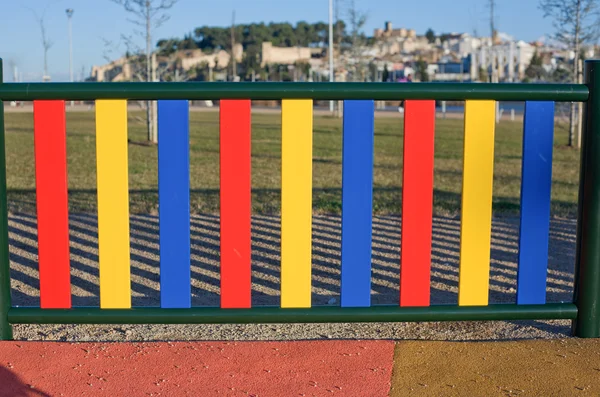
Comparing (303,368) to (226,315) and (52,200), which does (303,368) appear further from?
(52,200)

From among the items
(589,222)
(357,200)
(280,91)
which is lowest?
(589,222)

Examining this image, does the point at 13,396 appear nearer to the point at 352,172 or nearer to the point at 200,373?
the point at 200,373

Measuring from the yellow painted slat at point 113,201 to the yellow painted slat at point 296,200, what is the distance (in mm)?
722

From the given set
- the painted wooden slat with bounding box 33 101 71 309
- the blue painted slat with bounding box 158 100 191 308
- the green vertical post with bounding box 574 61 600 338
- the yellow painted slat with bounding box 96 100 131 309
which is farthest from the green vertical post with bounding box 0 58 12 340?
the green vertical post with bounding box 574 61 600 338

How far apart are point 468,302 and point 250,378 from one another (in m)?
1.17

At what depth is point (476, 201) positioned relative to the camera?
373cm

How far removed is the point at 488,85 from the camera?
365 centimetres

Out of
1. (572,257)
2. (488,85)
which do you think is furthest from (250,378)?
(572,257)

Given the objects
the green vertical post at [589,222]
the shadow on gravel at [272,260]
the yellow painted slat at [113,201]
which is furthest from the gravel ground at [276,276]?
the yellow painted slat at [113,201]

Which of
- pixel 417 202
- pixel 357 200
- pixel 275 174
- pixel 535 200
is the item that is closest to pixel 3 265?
pixel 357 200

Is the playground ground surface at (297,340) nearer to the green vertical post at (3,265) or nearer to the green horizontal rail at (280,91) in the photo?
the green vertical post at (3,265)

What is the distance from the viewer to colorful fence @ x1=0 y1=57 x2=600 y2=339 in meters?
3.59

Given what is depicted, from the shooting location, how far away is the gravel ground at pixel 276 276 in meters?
3.96

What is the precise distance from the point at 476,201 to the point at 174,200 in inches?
55.0
